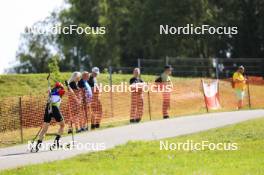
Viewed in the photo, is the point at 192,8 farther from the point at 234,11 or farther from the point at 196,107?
the point at 196,107

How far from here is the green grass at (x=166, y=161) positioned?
526 inches

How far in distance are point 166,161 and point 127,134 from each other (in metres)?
5.23

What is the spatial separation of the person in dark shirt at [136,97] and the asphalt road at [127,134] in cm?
92

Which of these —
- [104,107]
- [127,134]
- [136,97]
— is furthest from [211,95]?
[127,134]

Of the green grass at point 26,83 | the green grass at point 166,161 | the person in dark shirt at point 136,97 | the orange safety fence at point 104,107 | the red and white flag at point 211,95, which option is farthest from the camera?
the green grass at point 26,83

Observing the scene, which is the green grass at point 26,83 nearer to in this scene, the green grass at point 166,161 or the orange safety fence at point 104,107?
the orange safety fence at point 104,107

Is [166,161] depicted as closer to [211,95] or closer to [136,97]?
[136,97]

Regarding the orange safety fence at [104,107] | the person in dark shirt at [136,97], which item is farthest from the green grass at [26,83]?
the person in dark shirt at [136,97]

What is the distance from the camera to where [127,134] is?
19781 mm

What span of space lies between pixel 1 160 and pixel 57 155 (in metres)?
1.25

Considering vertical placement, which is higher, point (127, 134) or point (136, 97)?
point (136, 97)

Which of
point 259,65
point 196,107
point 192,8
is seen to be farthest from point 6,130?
point 192,8

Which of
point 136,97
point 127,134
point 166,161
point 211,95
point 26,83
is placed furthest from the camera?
point 26,83

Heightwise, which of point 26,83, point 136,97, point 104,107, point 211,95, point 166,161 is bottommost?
point 166,161
